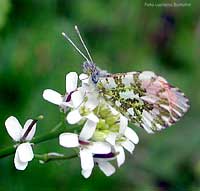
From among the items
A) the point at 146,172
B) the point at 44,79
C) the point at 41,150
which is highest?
the point at 44,79

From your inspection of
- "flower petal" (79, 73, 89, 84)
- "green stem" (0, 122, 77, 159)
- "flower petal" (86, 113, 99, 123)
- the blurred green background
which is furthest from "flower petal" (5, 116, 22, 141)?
the blurred green background

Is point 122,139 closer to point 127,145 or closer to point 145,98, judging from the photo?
point 127,145

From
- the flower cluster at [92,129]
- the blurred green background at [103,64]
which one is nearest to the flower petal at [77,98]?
the flower cluster at [92,129]

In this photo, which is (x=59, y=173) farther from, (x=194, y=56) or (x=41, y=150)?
(x=194, y=56)

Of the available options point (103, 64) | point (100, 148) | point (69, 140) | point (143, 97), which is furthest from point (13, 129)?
point (103, 64)

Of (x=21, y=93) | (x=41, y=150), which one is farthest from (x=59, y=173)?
(x=21, y=93)

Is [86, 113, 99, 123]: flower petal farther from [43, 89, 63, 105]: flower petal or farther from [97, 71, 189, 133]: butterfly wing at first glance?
[97, 71, 189, 133]: butterfly wing

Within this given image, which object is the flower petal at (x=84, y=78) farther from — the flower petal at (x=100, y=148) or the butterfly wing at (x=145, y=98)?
the flower petal at (x=100, y=148)
